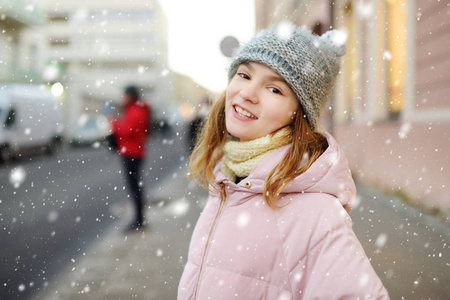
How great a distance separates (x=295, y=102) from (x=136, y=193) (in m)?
4.40

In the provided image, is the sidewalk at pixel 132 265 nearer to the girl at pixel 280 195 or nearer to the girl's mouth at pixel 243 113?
the girl at pixel 280 195

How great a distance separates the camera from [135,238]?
5367mm

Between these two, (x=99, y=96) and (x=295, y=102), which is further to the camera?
(x=99, y=96)

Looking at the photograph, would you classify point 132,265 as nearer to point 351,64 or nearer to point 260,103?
point 260,103

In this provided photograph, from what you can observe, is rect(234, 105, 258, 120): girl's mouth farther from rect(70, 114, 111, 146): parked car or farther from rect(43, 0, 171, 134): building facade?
rect(43, 0, 171, 134): building facade

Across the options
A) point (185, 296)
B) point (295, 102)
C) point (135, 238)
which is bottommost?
point (135, 238)

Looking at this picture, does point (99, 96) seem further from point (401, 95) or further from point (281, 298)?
point (281, 298)

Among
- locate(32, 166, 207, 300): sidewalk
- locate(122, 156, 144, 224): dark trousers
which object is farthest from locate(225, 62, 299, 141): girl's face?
locate(122, 156, 144, 224): dark trousers

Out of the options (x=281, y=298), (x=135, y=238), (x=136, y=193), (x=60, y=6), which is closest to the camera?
(x=281, y=298)

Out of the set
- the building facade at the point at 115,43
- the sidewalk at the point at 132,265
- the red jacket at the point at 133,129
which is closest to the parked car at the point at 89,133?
the sidewalk at the point at 132,265

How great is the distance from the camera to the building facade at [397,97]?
18.3ft

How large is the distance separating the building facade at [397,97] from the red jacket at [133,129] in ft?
8.22

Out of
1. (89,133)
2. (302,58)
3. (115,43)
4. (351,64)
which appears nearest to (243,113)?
(302,58)

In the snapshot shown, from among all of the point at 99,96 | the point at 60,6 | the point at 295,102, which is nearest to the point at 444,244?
the point at 295,102
